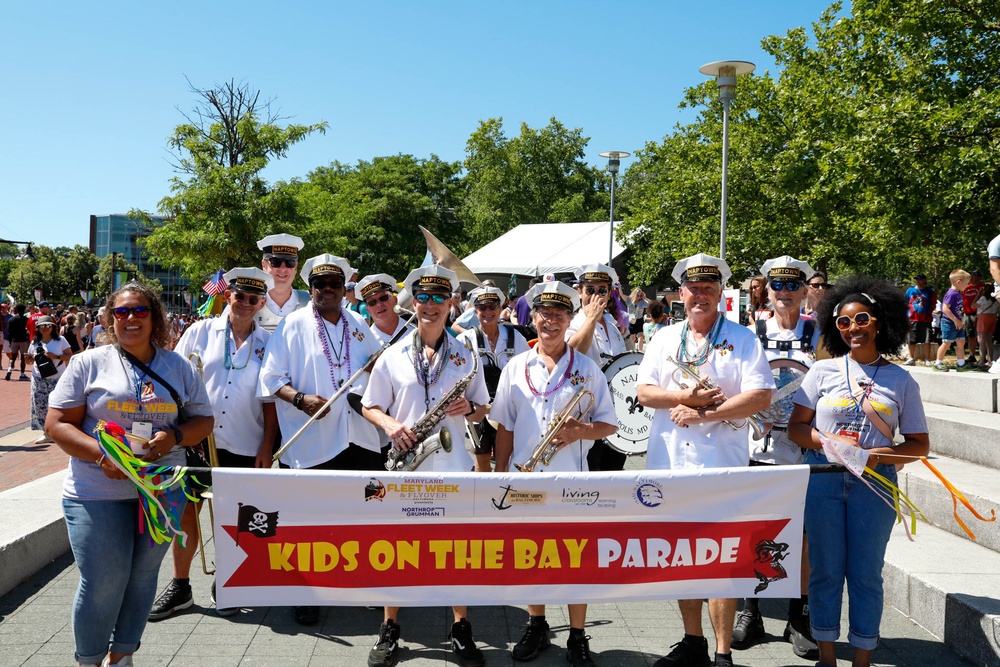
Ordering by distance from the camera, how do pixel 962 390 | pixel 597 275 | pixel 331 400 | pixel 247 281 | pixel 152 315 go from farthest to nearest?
pixel 962 390 → pixel 597 275 → pixel 247 281 → pixel 331 400 → pixel 152 315

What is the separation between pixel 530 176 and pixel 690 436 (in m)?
69.0

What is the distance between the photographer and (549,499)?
12.9ft

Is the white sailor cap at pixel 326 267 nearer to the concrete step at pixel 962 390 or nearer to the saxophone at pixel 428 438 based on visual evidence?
the saxophone at pixel 428 438

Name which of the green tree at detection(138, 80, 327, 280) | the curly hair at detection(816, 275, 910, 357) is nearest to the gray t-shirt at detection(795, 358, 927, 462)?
the curly hair at detection(816, 275, 910, 357)

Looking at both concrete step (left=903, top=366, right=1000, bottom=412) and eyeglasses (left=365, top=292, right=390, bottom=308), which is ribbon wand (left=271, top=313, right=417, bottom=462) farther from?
concrete step (left=903, top=366, right=1000, bottom=412)

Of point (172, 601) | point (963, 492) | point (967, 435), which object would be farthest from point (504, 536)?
point (967, 435)

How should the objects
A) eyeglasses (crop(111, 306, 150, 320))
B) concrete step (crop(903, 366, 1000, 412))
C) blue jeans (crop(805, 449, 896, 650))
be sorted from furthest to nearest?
concrete step (crop(903, 366, 1000, 412)) < blue jeans (crop(805, 449, 896, 650)) < eyeglasses (crop(111, 306, 150, 320))

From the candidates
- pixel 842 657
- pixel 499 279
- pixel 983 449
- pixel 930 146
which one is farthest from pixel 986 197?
pixel 499 279

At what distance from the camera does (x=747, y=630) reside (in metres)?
4.70

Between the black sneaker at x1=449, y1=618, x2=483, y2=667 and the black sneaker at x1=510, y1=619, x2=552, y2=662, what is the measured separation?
0.21m

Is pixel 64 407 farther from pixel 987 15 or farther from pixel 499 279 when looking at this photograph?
pixel 499 279

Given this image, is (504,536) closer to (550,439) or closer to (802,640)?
(550,439)

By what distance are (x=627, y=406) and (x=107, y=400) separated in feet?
17.7

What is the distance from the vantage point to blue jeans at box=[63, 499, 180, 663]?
358 cm
